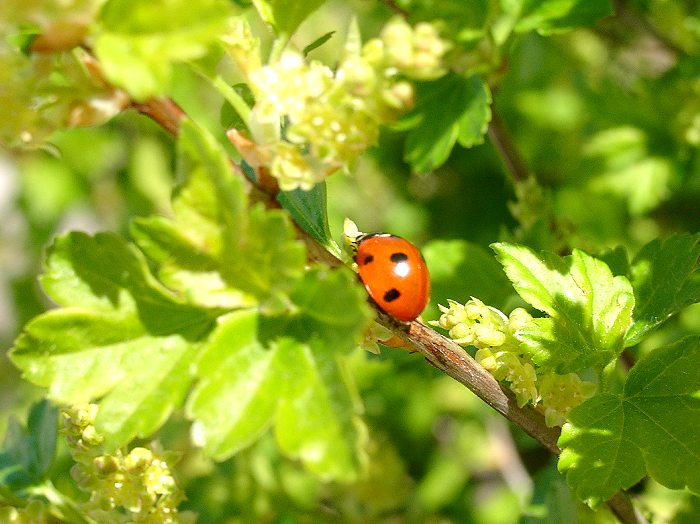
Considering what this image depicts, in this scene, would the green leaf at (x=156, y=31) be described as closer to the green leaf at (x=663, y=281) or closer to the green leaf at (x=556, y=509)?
the green leaf at (x=663, y=281)

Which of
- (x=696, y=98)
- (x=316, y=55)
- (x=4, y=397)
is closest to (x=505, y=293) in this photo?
(x=696, y=98)

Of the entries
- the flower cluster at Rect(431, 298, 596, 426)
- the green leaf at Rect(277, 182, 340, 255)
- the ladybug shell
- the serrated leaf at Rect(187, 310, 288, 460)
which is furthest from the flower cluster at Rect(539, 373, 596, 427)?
the serrated leaf at Rect(187, 310, 288, 460)

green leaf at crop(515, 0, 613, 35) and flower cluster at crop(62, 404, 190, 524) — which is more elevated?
green leaf at crop(515, 0, 613, 35)

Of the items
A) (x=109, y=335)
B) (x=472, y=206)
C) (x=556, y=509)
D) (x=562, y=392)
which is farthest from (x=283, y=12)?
(x=472, y=206)

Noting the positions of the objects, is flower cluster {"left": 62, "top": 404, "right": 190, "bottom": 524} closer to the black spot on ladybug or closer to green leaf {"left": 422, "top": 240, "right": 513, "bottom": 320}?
the black spot on ladybug

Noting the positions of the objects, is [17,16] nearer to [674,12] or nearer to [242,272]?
[242,272]

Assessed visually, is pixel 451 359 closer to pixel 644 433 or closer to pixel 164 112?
pixel 644 433

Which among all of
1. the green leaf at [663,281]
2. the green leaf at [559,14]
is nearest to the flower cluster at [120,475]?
the green leaf at [663,281]
